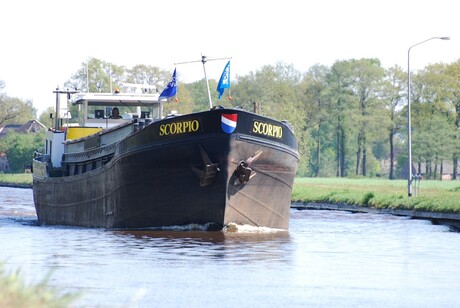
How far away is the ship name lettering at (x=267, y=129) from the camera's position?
2495 centimetres

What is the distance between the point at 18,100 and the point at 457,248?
335 ft

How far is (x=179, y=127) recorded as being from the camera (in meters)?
24.7

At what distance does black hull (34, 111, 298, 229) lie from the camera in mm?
24531

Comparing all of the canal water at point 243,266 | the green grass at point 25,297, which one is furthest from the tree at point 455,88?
the green grass at point 25,297

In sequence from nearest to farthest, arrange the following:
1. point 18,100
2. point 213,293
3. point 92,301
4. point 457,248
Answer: point 92,301 < point 213,293 < point 457,248 < point 18,100

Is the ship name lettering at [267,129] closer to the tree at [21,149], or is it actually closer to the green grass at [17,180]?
the green grass at [17,180]

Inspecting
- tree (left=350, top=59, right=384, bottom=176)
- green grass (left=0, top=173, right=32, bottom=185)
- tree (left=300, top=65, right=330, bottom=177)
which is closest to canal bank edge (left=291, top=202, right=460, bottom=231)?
green grass (left=0, top=173, right=32, bottom=185)

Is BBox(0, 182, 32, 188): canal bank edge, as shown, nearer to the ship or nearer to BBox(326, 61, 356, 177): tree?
BBox(326, 61, 356, 177): tree

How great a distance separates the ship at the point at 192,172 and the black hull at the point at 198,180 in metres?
0.02

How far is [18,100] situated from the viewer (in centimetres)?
12125

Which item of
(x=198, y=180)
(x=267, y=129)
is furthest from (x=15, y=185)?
(x=198, y=180)

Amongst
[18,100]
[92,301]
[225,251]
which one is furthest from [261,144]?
[18,100]

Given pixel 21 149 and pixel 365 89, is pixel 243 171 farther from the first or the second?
pixel 21 149

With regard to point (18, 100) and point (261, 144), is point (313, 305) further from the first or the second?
point (18, 100)
